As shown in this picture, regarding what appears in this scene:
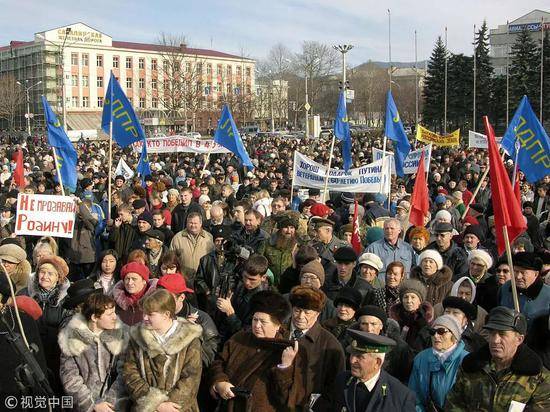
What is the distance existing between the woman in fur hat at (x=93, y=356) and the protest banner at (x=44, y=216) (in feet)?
12.6

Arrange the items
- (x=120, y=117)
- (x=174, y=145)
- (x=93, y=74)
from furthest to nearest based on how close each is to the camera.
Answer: (x=93, y=74)
(x=174, y=145)
(x=120, y=117)

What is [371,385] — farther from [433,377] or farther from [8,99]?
[8,99]

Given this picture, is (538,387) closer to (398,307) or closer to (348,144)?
(398,307)

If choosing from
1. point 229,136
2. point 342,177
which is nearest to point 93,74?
point 229,136

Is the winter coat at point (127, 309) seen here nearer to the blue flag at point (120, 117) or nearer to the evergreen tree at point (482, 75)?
the blue flag at point (120, 117)

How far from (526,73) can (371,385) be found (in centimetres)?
5074

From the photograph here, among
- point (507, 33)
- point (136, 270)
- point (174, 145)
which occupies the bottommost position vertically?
point (136, 270)

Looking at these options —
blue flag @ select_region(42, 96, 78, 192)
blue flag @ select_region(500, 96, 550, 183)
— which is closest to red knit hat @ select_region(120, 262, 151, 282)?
blue flag @ select_region(42, 96, 78, 192)

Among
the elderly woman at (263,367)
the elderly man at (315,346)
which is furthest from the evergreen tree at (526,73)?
the elderly woman at (263,367)

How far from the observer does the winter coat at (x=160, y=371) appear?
4.17 m

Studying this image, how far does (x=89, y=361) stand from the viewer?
4492 millimetres

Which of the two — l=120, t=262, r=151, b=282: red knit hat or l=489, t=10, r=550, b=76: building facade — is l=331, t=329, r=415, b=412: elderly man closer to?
l=120, t=262, r=151, b=282: red knit hat

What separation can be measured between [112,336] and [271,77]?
88400mm

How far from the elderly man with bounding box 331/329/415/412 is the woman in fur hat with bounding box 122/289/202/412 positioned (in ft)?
3.24
